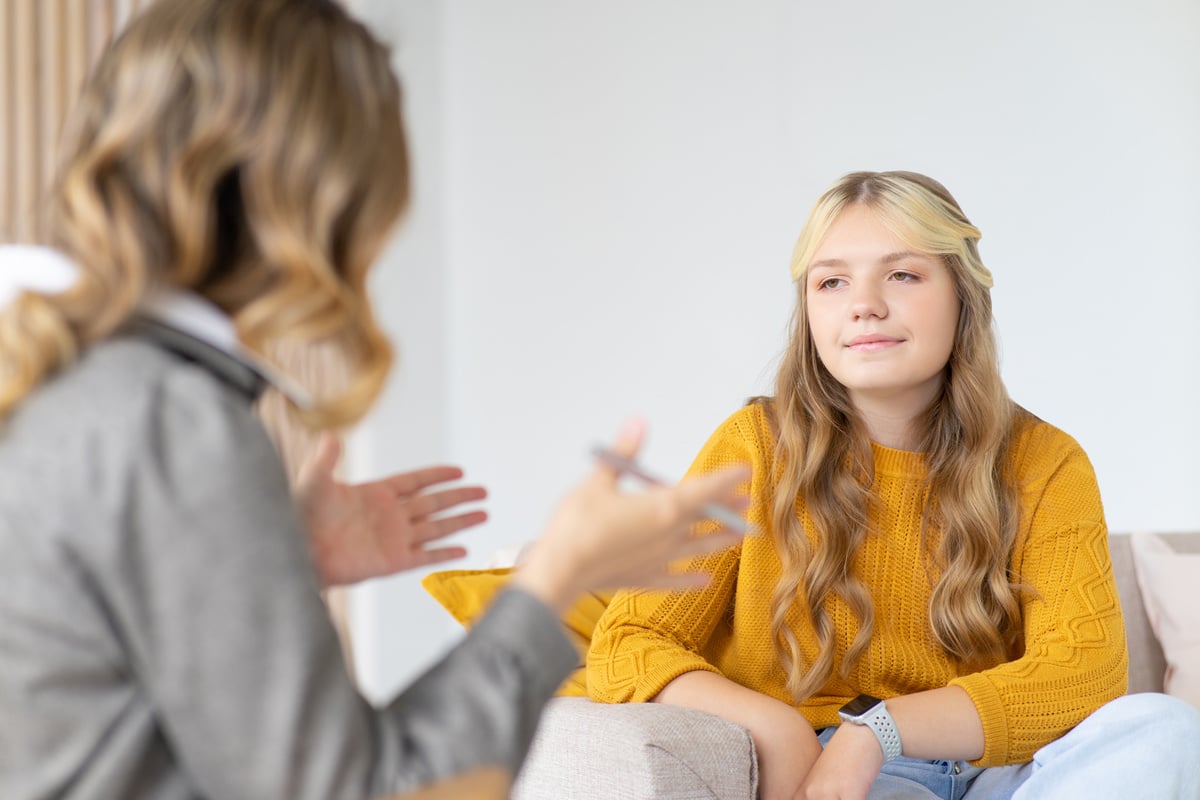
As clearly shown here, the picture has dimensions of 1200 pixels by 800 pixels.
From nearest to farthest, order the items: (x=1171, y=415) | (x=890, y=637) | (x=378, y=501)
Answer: (x=378, y=501), (x=890, y=637), (x=1171, y=415)

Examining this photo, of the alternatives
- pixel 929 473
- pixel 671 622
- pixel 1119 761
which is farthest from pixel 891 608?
pixel 1119 761

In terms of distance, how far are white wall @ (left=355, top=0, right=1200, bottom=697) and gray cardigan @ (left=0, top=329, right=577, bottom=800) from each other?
8.59 feet

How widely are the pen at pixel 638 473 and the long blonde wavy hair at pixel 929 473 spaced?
0.83 meters

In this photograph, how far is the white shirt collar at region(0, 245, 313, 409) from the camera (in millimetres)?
889

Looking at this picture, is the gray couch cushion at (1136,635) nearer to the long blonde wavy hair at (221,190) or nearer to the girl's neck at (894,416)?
the girl's neck at (894,416)

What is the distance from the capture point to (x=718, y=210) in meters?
3.76

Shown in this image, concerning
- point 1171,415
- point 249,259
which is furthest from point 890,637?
point 1171,415

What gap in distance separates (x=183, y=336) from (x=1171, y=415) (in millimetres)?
2671

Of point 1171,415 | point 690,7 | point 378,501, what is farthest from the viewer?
point 690,7

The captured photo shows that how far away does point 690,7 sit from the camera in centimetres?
385

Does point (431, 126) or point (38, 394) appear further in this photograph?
point (431, 126)

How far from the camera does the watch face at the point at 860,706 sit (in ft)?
5.19

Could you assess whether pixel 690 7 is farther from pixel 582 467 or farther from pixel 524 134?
pixel 582 467

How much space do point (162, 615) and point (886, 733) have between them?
3.34ft
